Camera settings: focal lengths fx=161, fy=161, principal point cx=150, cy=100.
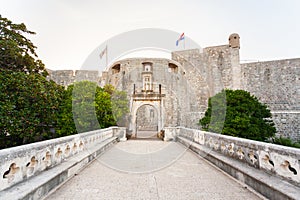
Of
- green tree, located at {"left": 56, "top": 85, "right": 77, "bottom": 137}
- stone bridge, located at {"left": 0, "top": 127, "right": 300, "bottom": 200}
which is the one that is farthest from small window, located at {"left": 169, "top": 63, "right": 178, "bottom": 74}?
stone bridge, located at {"left": 0, "top": 127, "right": 300, "bottom": 200}

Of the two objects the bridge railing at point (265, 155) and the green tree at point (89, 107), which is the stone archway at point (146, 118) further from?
the bridge railing at point (265, 155)

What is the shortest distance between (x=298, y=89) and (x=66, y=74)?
24809 millimetres

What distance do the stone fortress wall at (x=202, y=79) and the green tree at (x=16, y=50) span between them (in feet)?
25.2

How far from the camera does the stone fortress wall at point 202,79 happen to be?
573 inches

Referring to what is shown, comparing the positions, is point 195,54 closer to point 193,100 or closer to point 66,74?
point 193,100

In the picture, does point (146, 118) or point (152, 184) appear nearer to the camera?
point (152, 184)

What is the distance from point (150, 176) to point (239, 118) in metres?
6.05

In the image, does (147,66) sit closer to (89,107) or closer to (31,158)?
(89,107)

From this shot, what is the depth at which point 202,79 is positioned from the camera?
17.4 metres

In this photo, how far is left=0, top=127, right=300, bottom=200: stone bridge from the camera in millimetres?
1815

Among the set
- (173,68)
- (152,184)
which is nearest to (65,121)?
(152,184)

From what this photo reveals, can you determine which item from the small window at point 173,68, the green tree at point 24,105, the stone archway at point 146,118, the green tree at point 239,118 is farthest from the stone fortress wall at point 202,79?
the stone archway at point 146,118

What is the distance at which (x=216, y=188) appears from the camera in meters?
2.40

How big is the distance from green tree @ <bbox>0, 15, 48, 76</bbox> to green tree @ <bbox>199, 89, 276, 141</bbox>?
8876 mm
